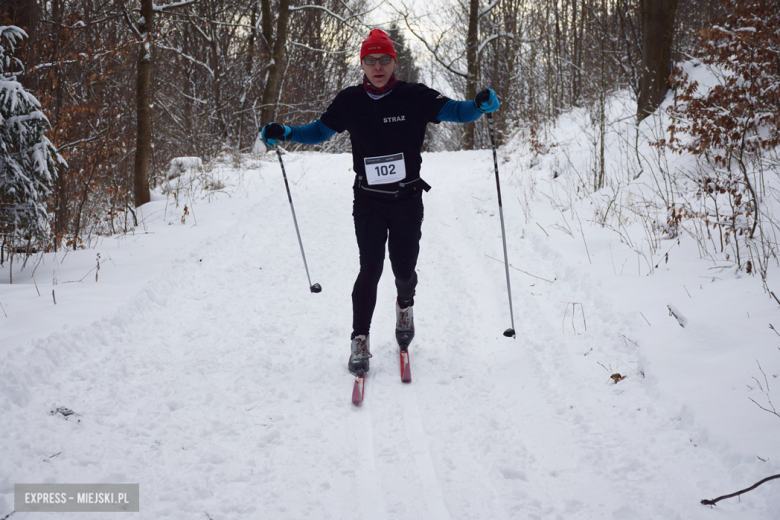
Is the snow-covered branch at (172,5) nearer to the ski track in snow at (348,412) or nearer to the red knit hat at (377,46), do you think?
the ski track in snow at (348,412)

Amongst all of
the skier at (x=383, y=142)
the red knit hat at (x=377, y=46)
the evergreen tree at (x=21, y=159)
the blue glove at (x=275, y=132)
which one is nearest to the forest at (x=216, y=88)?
the evergreen tree at (x=21, y=159)

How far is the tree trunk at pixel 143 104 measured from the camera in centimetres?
739

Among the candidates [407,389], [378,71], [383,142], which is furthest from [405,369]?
[378,71]

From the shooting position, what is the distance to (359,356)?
338 centimetres

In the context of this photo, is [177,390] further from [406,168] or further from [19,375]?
[406,168]

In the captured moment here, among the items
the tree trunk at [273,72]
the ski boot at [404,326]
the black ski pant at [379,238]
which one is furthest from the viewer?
the tree trunk at [273,72]

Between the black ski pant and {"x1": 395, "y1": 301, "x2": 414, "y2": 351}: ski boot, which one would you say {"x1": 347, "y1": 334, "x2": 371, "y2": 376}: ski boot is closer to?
the black ski pant

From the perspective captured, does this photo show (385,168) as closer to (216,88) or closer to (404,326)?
(404,326)

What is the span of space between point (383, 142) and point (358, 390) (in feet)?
5.54

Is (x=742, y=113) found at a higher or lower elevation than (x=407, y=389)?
Answer: higher

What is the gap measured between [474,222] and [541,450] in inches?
196

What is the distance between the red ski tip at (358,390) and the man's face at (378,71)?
2025 mm

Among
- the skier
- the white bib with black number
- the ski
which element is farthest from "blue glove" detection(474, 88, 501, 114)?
the ski

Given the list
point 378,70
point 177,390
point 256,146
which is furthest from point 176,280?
point 256,146
